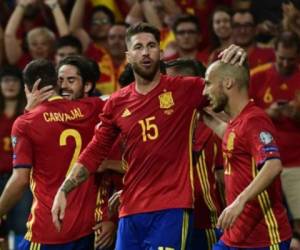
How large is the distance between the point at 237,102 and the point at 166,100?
607 mm

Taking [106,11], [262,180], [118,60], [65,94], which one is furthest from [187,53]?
[262,180]

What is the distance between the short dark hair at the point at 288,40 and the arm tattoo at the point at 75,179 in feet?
12.9

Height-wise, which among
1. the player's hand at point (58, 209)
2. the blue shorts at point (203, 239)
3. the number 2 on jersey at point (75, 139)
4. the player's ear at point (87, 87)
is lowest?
the blue shorts at point (203, 239)

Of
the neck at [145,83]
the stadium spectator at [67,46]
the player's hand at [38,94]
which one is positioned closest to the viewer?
the neck at [145,83]

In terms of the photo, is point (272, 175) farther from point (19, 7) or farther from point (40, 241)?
point (19, 7)

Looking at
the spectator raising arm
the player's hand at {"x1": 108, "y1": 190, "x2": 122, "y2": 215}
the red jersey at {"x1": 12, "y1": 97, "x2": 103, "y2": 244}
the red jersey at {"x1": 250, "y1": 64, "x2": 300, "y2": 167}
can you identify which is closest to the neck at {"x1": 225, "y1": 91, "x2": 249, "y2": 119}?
the player's hand at {"x1": 108, "y1": 190, "x2": 122, "y2": 215}

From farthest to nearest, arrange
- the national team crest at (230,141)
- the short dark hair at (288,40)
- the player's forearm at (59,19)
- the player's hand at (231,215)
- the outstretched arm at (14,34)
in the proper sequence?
1. the player's forearm at (59,19)
2. the outstretched arm at (14,34)
3. the short dark hair at (288,40)
4. the national team crest at (230,141)
5. the player's hand at (231,215)

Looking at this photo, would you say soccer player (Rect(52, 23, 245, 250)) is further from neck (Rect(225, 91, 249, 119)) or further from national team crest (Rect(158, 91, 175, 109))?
neck (Rect(225, 91, 249, 119))

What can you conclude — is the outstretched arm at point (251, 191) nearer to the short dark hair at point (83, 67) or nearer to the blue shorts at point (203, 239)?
the blue shorts at point (203, 239)

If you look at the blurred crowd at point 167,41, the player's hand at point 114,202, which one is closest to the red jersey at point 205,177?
the player's hand at point 114,202

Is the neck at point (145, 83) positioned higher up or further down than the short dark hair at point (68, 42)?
further down

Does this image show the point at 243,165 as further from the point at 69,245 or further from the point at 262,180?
the point at 69,245

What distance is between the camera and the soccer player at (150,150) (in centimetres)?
804

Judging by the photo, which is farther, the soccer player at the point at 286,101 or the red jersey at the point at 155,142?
the soccer player at the point at 286,101
